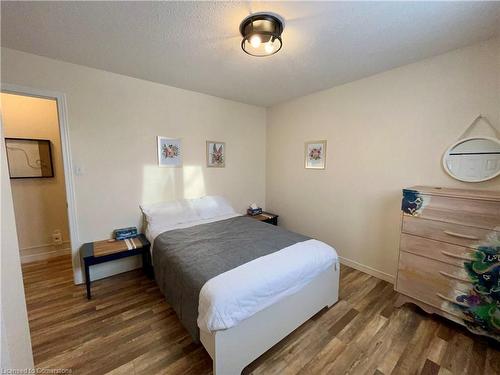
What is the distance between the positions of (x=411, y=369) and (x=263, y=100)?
3.38 meters

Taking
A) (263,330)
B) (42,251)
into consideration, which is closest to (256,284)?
(263,330)

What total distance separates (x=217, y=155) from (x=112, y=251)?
6.07ft

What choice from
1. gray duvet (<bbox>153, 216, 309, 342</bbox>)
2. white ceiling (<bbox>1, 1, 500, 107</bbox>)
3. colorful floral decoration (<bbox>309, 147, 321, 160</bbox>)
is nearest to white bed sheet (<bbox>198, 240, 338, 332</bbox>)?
gray duvet (<bbox>153, 216, 309, 342</bbox>)

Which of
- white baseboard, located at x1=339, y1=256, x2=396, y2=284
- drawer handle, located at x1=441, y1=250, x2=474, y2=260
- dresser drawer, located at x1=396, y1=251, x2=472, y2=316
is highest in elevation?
drawer handle, located at x1=441, y1=250, x2=474, y2=260

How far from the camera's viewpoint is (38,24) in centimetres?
152

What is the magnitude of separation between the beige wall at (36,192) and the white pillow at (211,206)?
202 cm

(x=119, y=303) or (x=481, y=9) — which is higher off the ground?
(x=481, y=9)

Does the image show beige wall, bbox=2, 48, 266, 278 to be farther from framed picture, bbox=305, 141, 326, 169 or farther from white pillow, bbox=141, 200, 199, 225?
framed picture, bbox=305, 141, 326, 169

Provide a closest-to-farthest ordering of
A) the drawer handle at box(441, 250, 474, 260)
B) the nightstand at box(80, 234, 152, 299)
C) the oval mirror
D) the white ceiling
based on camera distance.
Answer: the white ceiling → the drawer handle at box(441, 250, 474, 260) → the oval mirror → the nightstand at box(80, 234, 152, 299)

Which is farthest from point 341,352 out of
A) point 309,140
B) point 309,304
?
point 309,140

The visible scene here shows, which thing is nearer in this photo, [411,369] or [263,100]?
[411,369]

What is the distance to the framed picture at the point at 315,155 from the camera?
293 cm

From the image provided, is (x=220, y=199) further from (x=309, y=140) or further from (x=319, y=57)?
(x=319, y=57)

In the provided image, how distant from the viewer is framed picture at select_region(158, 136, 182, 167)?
2.73m
